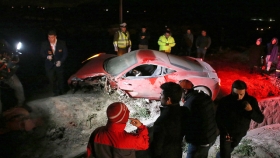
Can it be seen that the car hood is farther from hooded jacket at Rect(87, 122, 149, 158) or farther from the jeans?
hooded jacket at Rect(87, 122, 149, 158)

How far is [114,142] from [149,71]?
4255mm

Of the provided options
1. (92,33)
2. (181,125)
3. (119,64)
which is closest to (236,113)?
(181,125)

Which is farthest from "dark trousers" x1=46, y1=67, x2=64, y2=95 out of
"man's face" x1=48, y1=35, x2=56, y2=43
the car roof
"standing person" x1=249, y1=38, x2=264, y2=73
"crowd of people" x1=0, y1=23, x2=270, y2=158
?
"standing person" x1=249, y1=38, x2=264, y2=73

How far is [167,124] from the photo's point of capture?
256 cm

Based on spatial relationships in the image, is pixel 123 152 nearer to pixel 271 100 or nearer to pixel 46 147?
pixel 46 147

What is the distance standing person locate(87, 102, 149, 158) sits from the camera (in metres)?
2.28

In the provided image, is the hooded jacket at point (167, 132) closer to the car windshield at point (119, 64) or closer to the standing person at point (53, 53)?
the car windshield at point (119, 64)

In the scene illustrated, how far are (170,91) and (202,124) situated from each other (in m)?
0.69

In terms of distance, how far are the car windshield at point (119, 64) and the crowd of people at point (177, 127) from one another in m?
3.00

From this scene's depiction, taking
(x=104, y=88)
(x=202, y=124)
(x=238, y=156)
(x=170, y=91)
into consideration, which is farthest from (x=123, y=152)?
(x=104, y=88)

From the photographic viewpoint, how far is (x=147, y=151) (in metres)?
2.68

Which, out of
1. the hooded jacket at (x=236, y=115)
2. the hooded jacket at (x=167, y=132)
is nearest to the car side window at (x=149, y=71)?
the hooded jacket at (x=236, y=115)

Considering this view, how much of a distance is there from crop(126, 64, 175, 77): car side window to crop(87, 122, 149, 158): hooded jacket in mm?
3727

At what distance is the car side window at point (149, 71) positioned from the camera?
20.0 ft
